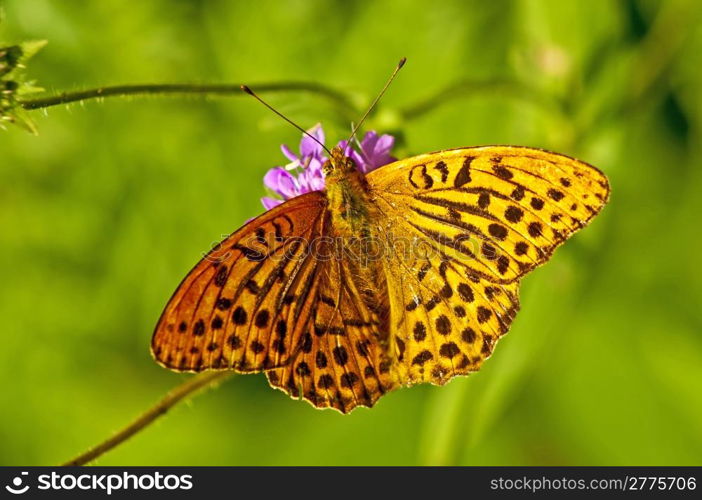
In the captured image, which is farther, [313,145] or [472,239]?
[313,145]

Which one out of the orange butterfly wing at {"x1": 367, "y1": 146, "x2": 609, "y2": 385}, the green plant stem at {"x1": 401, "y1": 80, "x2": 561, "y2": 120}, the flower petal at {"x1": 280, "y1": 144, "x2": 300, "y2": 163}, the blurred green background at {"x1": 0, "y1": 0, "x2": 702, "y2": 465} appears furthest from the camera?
the blurred green background at {"x1": 0, "y1": 0, "x2": 702, "y2": 465}

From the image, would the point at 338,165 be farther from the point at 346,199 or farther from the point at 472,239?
the point at 472,239

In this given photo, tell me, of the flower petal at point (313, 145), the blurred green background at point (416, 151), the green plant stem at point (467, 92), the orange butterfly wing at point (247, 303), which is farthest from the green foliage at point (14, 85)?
the blurred green background at point (416, 151)

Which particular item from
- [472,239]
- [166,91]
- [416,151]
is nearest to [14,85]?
[166,91]

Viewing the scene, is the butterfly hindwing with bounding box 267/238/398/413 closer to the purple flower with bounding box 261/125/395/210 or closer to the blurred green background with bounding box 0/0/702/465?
the purple flower with bounding box 261/125/395/210

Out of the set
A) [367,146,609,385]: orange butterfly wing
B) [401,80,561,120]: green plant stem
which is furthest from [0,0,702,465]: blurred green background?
[367,146,609,385]: orange butterfly wing

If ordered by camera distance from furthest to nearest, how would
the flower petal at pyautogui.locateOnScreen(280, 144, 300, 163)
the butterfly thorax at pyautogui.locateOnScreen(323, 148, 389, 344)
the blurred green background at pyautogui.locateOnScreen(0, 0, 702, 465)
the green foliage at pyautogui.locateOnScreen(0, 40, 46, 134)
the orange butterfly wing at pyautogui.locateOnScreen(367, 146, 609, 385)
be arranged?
the blurred green background at pyautogui.locateOnScreen(0, 0, 702, 465) < the flower petal at pyautogui.locateOnScreen(280, 144, 300, 163) < the butterfly thorax at pyautogui.locateOnScreen(323, 148, 389, 344) < the orange butterfly wing at pyautogui.locateOnScreen(367, 146, 609, 385) < the green foliage at pyautogui.locateOnScreen(0, 40, 46, 134)
